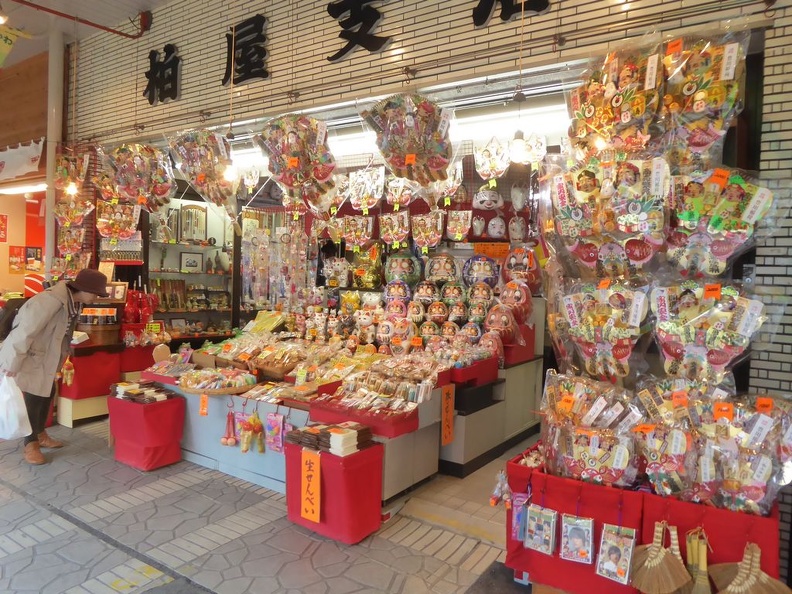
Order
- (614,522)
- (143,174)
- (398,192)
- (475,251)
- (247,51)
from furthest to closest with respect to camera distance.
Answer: (475,251), (143,174), (398,192), (247,51), (614,522)

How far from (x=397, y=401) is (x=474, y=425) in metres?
1.21

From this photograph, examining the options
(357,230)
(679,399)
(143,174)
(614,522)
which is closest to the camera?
(614,522)

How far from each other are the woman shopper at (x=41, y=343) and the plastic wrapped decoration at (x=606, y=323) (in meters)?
4.91

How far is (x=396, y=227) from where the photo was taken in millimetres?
6707

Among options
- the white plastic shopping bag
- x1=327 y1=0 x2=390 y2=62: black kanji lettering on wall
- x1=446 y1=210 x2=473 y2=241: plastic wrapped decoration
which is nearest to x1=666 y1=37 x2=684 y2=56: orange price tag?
x1=327 y1=0 x2=390 y2=62: black kanji lettering on wall

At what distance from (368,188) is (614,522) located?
469cm

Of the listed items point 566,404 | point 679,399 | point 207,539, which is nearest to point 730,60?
point 679,399

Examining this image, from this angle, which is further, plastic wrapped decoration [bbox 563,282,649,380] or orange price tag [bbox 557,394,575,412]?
plastic wrapped decoration [bbox 563,282,649,380]

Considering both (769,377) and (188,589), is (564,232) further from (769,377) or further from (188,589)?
(188,589)

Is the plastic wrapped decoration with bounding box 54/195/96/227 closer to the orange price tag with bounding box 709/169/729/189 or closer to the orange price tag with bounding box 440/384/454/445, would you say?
the orange price tag with bounding box 440/384/454/445

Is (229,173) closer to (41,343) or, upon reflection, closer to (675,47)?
(41,343)

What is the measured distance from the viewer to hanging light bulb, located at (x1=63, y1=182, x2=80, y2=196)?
8.28m

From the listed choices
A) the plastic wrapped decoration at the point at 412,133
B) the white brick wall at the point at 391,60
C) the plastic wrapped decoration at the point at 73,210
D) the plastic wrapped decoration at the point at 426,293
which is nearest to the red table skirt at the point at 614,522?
the white brick wall at the point at 391,60

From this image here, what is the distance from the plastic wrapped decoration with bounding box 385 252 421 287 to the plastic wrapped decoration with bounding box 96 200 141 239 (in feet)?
13.4
